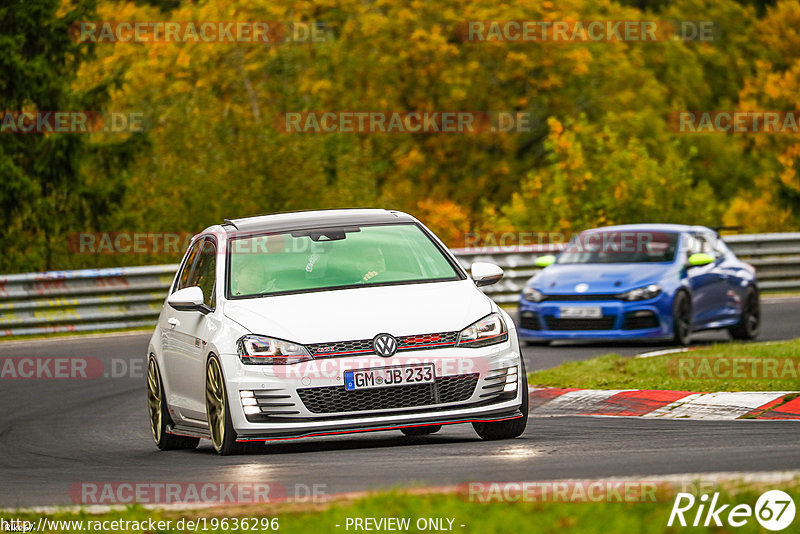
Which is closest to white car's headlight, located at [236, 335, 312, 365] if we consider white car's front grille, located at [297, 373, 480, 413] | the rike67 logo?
white car's front grille, located at [297, 373, 480, 413]

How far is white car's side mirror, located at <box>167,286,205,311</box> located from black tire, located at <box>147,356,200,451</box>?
113cm

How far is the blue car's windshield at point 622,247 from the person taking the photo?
1939 cm

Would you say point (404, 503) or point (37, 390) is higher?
point (404, 503)

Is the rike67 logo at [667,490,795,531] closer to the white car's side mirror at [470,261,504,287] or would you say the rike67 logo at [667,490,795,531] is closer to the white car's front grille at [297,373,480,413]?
the white car's front grille at [297,373,480,413]

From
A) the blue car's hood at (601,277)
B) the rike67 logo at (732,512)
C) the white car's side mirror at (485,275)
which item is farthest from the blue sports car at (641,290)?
the rike67 logo at (732,512)

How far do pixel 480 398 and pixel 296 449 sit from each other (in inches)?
54.4

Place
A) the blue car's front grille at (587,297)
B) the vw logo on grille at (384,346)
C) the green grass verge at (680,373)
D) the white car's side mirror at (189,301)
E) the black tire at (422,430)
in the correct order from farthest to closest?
the blue car's front grille at (587,297) → the green grass verge at (680,373) → the white car's side mirror at (189,301) → the black tire at (422,430) → the vw logo on grille at (384,346)

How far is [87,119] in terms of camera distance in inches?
1241

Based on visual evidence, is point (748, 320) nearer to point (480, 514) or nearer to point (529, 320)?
point (529, 320)

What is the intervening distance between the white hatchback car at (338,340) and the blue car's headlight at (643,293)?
302 inches

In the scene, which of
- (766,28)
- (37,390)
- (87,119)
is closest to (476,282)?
(37,390)

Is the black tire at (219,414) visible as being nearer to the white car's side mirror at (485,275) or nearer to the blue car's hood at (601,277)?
the white car's side mirror at (485,275)

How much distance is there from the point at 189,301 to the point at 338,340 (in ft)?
4.68

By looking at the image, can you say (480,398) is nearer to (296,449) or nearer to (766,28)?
(296,449)
